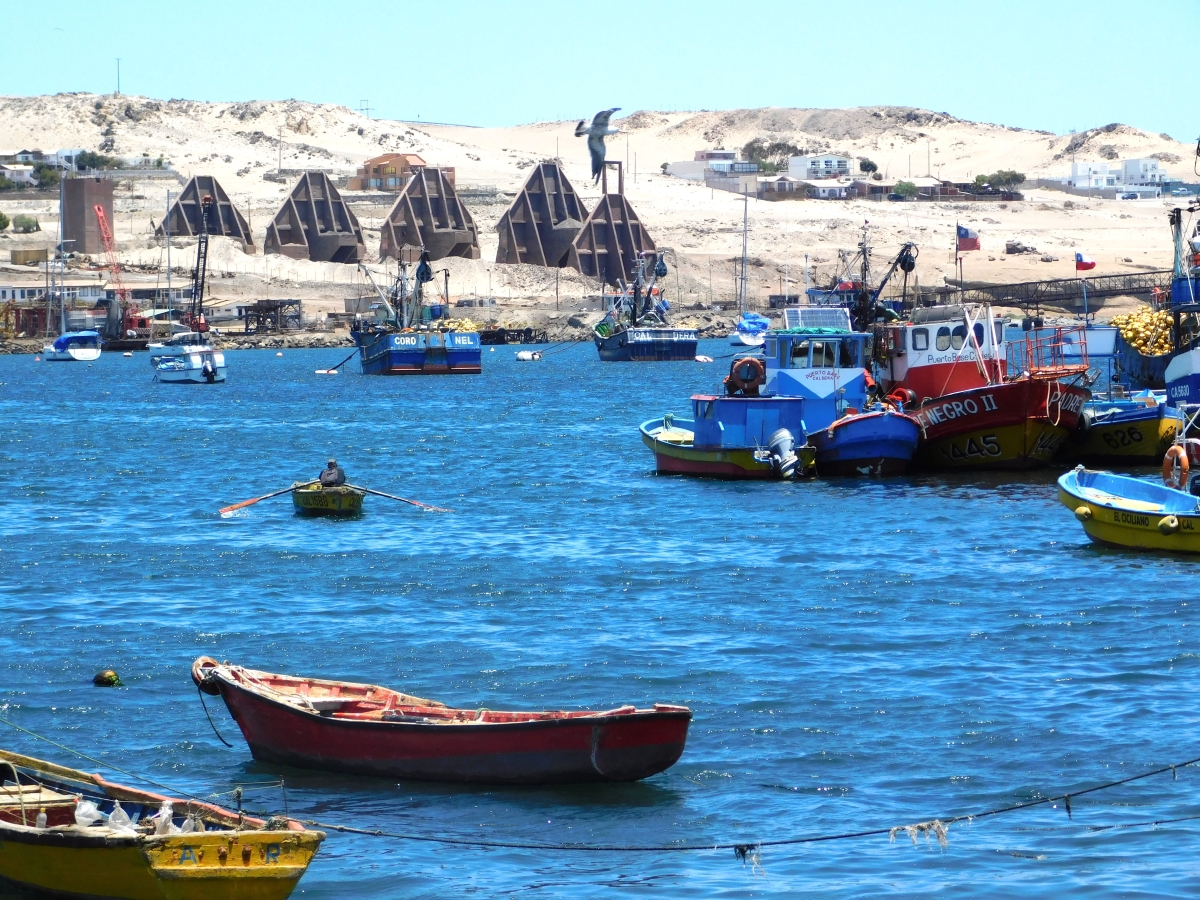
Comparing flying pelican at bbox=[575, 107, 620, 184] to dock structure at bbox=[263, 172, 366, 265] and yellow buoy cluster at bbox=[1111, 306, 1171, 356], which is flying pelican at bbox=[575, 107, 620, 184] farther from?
yellow buoy cluster at bbox=[1111, 306, 1171, 356]

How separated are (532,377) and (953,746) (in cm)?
8431

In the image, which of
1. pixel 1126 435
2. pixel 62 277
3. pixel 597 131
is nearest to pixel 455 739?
pixel 1126 435

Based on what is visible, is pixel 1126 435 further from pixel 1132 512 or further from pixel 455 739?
pixel 455 739

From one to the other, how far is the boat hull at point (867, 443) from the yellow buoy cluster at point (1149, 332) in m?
13.9

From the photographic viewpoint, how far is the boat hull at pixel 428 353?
9938 cm

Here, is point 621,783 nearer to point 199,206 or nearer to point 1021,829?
point 1021,829

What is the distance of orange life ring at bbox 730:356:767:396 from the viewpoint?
133ft

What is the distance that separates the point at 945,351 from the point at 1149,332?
12556 millimetres

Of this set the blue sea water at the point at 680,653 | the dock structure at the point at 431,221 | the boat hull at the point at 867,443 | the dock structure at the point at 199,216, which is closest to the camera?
the blue sea water at the point at 680,653

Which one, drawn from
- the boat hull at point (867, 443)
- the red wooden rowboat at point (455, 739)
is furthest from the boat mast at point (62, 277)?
the red wooden rowboat at point (455, 739)

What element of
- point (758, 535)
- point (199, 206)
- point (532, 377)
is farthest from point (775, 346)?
point (199, 206)

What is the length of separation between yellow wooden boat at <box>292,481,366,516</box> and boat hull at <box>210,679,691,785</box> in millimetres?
19141

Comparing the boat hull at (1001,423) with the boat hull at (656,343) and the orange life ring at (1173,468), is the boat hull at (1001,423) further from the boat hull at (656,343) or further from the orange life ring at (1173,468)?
the boat hull at (656,343)

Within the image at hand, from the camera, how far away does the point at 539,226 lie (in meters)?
170
